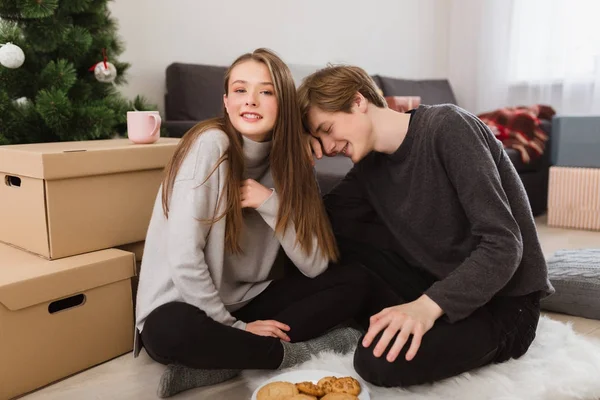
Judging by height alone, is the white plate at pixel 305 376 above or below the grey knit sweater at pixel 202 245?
below

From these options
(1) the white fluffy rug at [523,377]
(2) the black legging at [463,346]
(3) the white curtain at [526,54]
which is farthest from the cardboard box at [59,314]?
(3) the white curtain at [526,54]

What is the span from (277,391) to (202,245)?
1.07 ft

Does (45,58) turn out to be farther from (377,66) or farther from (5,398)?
(377,66)

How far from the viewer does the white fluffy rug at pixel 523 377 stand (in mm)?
1075

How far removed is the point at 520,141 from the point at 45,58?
210 centimetres

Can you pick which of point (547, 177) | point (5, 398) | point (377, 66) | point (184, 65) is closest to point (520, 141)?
point (547, 177)

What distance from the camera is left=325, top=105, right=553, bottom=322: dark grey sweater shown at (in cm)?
106

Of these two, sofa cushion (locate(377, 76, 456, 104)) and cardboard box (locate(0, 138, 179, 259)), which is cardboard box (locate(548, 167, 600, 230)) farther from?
cardboard box (locate(0, 138, 179, 259))

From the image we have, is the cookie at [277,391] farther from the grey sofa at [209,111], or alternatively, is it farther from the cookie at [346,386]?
the grey sofa at [209,111]

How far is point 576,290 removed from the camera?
156 cm

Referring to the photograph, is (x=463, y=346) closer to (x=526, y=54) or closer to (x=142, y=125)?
(x=142, y=125)

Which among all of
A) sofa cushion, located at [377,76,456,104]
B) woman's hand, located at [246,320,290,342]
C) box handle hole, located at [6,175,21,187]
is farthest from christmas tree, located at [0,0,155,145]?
sofa cushion, located at [377,76,456,104]

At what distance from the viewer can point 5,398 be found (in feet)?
3.74

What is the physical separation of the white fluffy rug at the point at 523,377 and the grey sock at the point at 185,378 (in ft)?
0.19
